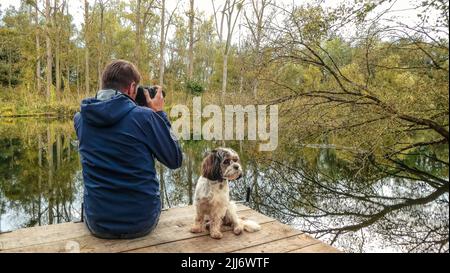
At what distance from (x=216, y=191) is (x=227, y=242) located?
39 cm

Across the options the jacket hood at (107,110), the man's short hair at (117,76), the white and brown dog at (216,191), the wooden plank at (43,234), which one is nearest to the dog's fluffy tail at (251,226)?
the white and brown dog at (216,191)

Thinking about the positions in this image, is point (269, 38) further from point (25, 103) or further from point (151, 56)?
point (151, 56)

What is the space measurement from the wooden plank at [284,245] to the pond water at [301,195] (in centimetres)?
87

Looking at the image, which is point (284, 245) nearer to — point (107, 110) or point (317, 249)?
point (317, 249)

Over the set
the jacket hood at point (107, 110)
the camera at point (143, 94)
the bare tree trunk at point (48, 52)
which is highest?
the bare tree trunk at point (48, 52)

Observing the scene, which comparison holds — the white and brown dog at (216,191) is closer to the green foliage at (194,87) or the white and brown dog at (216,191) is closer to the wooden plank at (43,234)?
the wooden plank at (43,234)

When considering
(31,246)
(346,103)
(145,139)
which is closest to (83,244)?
(31,246)

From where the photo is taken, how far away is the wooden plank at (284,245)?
2.37 metres

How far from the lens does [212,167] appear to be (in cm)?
261

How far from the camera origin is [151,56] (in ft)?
108

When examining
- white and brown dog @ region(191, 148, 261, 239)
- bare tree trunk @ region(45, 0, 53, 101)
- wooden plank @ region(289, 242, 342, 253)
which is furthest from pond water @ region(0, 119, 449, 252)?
bare tree trunk @ region(45, 0, 53, 101)

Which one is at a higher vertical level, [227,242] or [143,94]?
[143,94]

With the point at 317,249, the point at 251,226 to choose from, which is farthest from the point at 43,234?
the point at 317,249

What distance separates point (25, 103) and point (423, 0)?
2350 cm
